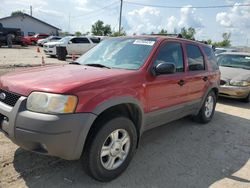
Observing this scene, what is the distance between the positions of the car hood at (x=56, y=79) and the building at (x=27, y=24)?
5528 cm

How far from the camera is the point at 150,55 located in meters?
Result: 4.12

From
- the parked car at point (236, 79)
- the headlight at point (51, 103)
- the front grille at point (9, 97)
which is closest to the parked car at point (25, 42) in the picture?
the parked car at point (236, 79)

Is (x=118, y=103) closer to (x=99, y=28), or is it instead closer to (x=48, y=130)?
(x=48, y=130)

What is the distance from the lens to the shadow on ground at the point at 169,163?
137 inches

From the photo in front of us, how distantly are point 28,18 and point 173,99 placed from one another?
57278 millimetres

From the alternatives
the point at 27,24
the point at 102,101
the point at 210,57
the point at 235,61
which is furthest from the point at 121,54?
the point at 27,24

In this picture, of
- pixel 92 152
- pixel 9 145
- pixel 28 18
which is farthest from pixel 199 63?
pixel 28 18

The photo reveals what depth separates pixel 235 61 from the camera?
390 inches

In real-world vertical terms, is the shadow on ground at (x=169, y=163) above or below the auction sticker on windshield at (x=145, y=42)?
below

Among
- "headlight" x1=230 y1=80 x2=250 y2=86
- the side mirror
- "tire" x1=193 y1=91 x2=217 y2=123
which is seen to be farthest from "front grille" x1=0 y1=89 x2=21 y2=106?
"headlight" x1=230 y1=80 x2=250 y2=86

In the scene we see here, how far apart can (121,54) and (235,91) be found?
206 inches

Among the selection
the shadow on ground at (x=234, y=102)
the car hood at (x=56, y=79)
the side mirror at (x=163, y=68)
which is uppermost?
the side mirror at (x=163, y=68)

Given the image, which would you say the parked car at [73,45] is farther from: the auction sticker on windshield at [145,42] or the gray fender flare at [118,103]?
the gray fender flare at [118,103]

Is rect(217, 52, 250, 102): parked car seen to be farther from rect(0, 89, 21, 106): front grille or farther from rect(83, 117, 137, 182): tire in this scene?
rect(0, 89, 21, 106): front grille
